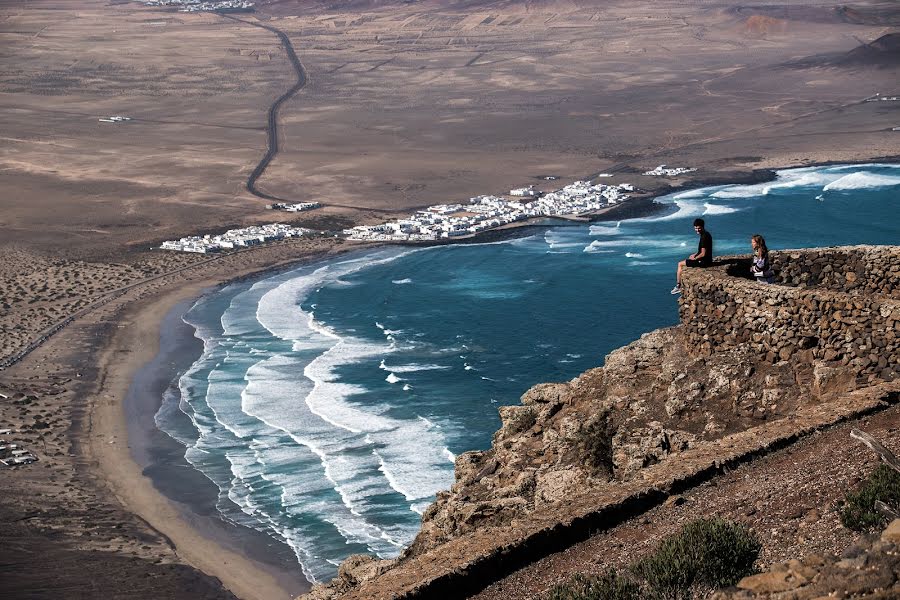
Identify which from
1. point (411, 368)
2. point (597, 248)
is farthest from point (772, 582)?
point (597, 248)

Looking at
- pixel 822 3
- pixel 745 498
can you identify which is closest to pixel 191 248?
pixel 745 498

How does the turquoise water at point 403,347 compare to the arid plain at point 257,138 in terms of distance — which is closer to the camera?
the turquoise water at point 403,347

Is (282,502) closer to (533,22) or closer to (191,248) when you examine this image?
(191,248)

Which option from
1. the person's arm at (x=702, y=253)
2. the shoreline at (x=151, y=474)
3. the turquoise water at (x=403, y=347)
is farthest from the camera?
the turquoise water at (x=403, y=347)

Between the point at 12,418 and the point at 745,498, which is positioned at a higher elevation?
the point at 745,498

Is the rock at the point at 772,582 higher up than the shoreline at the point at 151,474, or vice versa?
the rock at the point at 772,582

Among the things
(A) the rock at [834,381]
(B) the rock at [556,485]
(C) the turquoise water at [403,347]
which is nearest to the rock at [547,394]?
(B) the rock at [556,485]

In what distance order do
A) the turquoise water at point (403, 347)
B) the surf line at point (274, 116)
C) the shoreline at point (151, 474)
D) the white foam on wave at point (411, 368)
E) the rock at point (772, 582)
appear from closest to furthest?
1. the rock at point (772, 582)
2. the shoreline at point (151, 474)
3. the turquoise water at point (403, 347)
4. the white foam on wave at point (411, 368)
5. the surf line at point (274, 116)

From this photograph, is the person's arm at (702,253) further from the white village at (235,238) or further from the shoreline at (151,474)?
the white village at (235,238)
